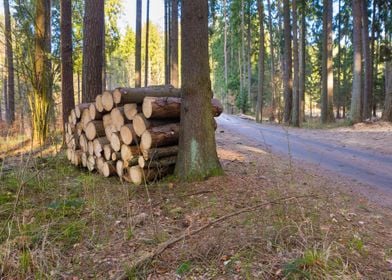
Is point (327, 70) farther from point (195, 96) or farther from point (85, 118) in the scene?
point (195, 96)

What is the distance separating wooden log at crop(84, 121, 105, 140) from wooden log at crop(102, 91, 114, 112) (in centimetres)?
37

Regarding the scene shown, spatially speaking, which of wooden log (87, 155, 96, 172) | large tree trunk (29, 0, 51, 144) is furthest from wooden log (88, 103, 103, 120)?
large tree trunk (29, 0, 51, 144)

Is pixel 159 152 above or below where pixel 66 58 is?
below

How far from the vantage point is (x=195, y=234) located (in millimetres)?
3465

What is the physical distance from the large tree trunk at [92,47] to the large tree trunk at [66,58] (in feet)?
4.87

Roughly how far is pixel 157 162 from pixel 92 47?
423cm

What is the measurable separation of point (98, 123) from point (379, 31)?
948 inches

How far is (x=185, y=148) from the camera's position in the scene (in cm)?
496

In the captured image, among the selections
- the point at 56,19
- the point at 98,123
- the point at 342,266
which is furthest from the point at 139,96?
the point at 56,19

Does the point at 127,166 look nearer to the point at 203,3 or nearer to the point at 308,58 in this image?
the point at 203,3

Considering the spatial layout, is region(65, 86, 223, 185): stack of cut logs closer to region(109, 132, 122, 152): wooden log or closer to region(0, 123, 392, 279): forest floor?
region(109, 132, 122, 152): wooden log

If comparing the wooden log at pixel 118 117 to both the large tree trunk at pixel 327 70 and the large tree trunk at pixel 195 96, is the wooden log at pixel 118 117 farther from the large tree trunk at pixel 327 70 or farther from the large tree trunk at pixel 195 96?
the large tree trunk at pixel 327 70

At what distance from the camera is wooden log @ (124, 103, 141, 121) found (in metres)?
5.37

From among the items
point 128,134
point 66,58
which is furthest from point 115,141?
point 66,58
